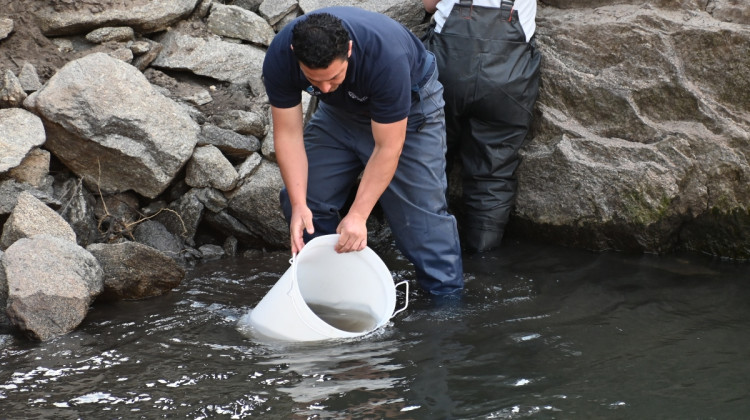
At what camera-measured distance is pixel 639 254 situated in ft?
16.8

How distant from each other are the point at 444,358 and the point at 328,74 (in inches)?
51.2

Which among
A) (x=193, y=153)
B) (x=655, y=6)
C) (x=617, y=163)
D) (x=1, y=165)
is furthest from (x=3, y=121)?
(x=655, y=6)

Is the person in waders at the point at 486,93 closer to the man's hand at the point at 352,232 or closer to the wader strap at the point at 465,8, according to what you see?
the wader strap at the point at 465,8

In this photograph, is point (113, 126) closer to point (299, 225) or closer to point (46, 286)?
point (46, 286)

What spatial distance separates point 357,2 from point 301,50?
293 cm

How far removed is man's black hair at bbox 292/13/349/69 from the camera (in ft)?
10.7

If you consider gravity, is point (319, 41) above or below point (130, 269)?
above

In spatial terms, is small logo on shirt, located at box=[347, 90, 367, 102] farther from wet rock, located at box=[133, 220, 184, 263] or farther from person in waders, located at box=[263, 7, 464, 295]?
wet rock, located at box=[133, 220, 184, 263]

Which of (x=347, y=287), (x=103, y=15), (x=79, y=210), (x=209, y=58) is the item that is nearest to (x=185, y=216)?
(x=79, y=210)

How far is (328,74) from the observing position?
339 cm

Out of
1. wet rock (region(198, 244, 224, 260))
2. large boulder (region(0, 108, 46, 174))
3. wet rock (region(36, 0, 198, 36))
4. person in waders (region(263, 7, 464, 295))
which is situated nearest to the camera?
person in waders (region(263, 7, 464, 295))

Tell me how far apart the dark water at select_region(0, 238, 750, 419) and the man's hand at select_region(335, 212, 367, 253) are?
0.43 metres

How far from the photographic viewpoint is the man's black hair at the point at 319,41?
3263 millimetres

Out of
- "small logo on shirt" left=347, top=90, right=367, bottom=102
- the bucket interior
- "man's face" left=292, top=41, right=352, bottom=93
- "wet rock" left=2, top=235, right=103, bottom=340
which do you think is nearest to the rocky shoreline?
"wet rock" left=2, top=235, right=103, bottom=340
